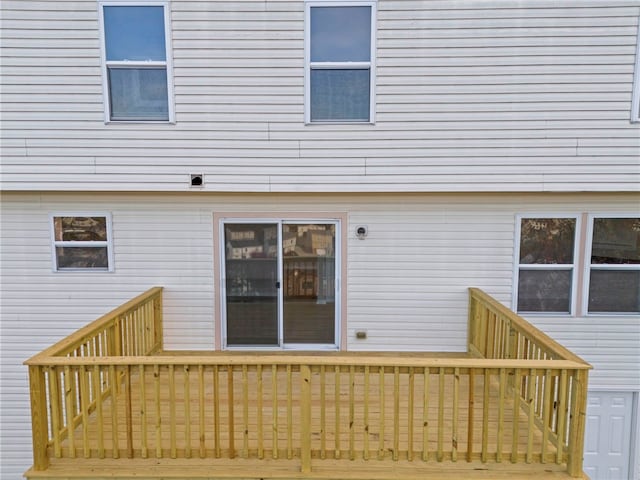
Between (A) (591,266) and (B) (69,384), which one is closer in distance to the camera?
(B) (69,384)

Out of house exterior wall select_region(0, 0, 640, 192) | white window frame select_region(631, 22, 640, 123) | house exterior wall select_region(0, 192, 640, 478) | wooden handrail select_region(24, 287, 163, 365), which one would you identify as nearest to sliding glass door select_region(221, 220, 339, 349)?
house exterior wall select_region(0, 192, 640, 478)

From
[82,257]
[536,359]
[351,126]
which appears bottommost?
[536,359]

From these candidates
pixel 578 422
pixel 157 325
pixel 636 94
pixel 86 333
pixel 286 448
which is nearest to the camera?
pixel 578 422

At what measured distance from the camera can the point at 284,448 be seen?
3234 mm

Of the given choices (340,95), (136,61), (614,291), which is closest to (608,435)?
(614,291)

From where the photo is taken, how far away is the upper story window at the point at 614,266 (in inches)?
195

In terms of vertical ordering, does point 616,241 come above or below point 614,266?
above

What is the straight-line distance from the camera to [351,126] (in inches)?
187

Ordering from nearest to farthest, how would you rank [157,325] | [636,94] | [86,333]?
[86,333]
[636,94]
[157,325]

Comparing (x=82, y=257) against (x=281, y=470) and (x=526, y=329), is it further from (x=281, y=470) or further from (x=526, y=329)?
(x=526, y=329)

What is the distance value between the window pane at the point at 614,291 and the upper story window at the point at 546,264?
31cm

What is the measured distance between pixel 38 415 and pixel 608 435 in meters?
6.39

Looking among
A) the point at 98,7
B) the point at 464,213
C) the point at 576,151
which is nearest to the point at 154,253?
the point at 98,7

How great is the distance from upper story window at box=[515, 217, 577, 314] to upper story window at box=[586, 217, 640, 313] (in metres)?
0.25
